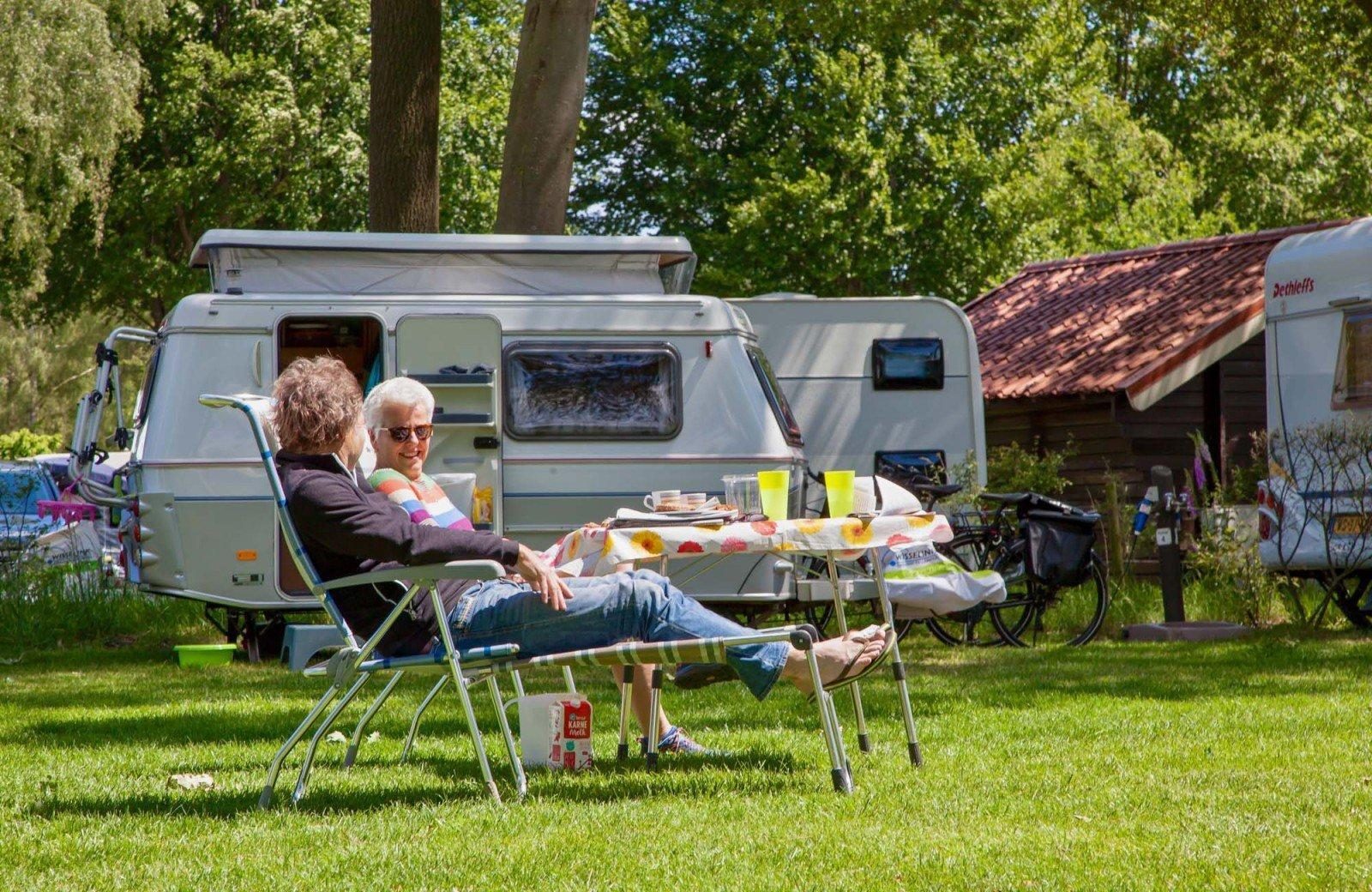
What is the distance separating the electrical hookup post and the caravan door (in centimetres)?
409

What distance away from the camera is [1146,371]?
634 inches

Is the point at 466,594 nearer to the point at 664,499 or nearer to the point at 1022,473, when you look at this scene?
the point at 664,499

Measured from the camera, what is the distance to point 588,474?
10.1m

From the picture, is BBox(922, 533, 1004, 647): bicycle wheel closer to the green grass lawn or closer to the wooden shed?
the green grass lawn

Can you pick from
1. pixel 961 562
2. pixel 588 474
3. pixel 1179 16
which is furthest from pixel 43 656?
pixel 1179 16

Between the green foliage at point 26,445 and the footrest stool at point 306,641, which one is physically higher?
the green foliage at point 26,445

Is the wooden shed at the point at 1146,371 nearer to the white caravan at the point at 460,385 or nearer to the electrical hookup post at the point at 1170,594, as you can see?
the electrical hookup post at the point at 1170,594

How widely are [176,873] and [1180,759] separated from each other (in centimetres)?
312

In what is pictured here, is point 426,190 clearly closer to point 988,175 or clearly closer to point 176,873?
point 176,873

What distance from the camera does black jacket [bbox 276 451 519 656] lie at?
472 cm

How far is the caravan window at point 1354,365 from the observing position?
36.1ft

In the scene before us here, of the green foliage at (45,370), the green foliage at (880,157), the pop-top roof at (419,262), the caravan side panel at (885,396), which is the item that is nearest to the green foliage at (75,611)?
the pop-top roof at (419,262)

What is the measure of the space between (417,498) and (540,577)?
750 mm

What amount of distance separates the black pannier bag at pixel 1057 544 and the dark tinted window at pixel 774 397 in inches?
58.3
